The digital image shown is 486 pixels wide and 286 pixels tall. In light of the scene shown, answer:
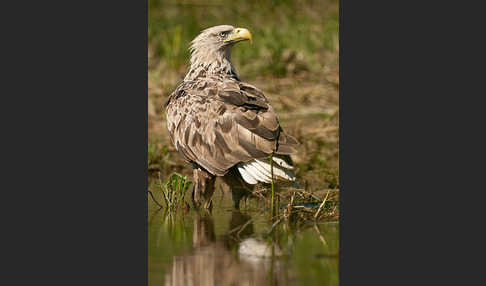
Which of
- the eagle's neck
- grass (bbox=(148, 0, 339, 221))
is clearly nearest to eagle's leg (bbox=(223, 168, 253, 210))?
grass (bbox=(148, 0, 339, 221))

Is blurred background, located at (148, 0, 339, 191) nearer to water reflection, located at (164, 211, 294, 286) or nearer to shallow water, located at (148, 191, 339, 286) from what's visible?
shallow water, located at (148, 191, 339, 286)

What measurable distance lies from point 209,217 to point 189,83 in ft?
6.60

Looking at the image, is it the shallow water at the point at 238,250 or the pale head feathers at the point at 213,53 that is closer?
the shallow water at the point at 238,250

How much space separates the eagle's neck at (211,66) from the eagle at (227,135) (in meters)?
0.09

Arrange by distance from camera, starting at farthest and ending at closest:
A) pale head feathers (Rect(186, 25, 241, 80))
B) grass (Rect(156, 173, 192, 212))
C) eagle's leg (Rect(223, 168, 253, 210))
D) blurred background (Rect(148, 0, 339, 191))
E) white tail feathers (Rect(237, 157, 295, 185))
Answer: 1. blurred background (Rect(148, 0, 339, 191))
2. pale head feathers (Rect(186, 25, 241, 80))
3. eagle's leg (Rect(223, 168, 253, 210))
4. grass (Rect(156, 173, 192, 212))
5. white tail feathers (Rect(237, 157, 295, 185))

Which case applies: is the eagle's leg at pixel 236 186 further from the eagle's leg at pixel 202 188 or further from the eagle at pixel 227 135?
the eagle's leg at pixel 202 188

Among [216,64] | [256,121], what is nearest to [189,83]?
[216,64]

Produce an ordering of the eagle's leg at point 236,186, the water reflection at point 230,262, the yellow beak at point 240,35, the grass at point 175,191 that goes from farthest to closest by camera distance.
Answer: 1. the yellow beak at point 240,35
2. the eagle's leg at point 236,186
3. the grass at point 175,191
4. the water reflection at point 230,262

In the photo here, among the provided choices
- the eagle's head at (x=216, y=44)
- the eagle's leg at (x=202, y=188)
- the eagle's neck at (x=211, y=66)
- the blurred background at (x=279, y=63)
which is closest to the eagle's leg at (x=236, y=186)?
the eagle's leg at (x=202, y=188)

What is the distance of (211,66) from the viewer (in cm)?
1138

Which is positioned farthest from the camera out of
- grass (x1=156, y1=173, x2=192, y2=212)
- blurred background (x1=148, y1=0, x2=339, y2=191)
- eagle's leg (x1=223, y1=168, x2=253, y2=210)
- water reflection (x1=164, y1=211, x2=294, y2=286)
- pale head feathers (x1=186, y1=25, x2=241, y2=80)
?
blurred background (x1=148, y1=0, x2=339, y2=191)

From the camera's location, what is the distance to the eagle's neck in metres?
11.4

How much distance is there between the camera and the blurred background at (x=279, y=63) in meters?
11.7

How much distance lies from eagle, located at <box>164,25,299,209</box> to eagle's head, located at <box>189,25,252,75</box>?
0.60 feet
